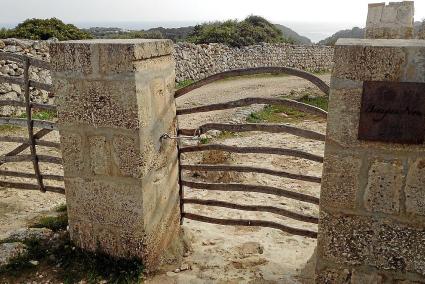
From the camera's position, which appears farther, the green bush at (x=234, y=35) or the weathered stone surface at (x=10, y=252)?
the green bush at (x=234, y=35)

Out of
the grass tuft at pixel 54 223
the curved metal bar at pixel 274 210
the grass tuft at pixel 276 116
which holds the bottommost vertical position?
the grass tuft at pixel 276 116

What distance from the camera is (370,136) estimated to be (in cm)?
232

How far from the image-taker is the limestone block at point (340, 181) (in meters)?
2.44

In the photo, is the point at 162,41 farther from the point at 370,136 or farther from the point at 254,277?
the point at 254,277

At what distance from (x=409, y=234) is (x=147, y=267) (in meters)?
1.97

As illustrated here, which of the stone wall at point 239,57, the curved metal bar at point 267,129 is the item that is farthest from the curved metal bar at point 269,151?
the stone wall at point 239,57

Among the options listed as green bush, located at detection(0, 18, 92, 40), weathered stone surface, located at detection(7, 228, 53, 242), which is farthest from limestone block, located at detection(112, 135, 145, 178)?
green bush, located at detection(0, 18, 92, 40)

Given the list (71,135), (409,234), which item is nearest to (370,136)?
(409,234)

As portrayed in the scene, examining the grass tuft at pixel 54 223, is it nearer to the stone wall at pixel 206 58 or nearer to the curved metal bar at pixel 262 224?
the curved metal bar at pixel 262 224

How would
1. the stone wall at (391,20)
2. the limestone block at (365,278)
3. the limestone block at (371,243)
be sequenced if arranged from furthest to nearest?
the stone wall at (391,20) → the limestone block at (365,278) → the limestone block at (371,243)

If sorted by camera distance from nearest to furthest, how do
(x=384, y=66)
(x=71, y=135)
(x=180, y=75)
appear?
1. (x=384, y=66)
2. (x=71, y=135)
3. (x=180, y=75)

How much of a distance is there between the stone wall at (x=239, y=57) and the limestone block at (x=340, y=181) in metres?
13.6

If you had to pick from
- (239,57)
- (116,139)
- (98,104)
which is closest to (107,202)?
(116,139)

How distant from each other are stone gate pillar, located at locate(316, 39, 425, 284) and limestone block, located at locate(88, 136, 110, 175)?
1642 millimetres
